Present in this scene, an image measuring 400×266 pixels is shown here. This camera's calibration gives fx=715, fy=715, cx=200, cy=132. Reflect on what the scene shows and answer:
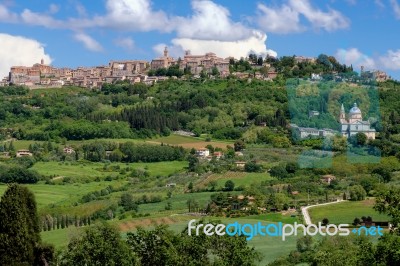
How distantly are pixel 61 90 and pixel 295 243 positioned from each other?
76.3m

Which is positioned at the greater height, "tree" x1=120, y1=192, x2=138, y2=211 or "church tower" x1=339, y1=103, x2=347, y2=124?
"church tower" x1=339, y1=103, x2=347, y2=124

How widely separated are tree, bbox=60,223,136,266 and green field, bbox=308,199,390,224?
18.4 meters

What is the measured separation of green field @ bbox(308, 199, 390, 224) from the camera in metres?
35.3

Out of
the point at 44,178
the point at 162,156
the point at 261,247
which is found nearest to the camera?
the point at 261,247

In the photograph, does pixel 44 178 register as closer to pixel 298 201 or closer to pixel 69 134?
pixel 69 134

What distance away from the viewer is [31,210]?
1839 cm

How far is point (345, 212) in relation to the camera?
3712 cm

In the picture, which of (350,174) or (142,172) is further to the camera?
(142,172)

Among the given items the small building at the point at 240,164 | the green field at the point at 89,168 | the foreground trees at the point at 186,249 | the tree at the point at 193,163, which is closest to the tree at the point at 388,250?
the foreground trees at the point at 186,249

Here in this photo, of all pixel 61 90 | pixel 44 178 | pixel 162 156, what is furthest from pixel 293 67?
pixel 44 178

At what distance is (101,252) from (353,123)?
55.8 ft

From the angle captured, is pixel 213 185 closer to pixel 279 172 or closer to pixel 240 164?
pixel 279 172

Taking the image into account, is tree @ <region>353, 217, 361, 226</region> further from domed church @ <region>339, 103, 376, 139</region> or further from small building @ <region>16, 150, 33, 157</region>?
small building @ <region>16, 150, 33, 157</region>

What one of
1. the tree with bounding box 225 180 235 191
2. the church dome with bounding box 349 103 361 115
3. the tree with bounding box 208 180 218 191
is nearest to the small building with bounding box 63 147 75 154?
the tree with bounding box 208 180 218 191
